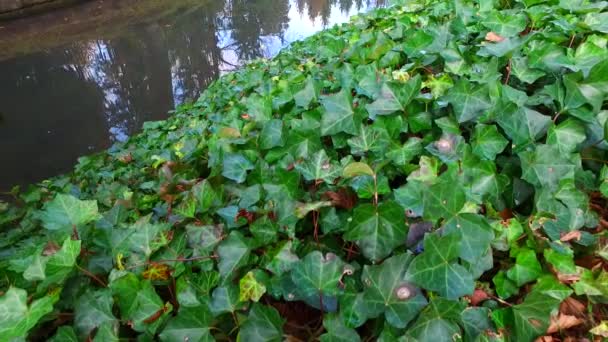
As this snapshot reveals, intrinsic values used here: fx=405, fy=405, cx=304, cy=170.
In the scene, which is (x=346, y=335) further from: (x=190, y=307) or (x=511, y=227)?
(x=511, y=227)

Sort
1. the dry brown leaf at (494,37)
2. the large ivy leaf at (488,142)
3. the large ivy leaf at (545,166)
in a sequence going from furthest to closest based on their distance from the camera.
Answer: the dry brown leaf at (494,37), the large ivy leaf at (488,142), the large ivy leaf at (545,166)

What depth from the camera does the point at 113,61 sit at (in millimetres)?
8875

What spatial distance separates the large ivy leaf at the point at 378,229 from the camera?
89cm

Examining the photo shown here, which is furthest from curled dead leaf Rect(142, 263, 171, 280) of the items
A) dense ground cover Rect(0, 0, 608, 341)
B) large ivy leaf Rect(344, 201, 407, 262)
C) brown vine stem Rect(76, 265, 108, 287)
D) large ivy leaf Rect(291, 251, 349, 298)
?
large ivy leaf Rect(344, 201, 407, 262)

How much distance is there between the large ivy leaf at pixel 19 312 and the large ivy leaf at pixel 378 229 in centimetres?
69

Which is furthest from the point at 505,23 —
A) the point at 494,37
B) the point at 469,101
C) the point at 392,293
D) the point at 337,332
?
the point at 337,332

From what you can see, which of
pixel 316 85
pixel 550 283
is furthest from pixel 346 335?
pixel 316 85

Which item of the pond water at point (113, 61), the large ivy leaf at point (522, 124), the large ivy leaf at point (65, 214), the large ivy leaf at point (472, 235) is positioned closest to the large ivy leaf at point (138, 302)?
the large ivy leaf at point (65, 214)

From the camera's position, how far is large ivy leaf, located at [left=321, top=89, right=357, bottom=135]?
1273mm

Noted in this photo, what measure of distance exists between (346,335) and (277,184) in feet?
1.51

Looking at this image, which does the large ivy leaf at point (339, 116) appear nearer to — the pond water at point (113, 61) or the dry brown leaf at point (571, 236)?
the dry brown leaf at point (571, 236)

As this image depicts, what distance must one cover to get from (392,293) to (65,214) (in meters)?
0.94

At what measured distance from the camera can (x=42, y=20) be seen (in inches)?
420

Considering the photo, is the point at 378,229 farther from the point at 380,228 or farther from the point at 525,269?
the point at 525,269
